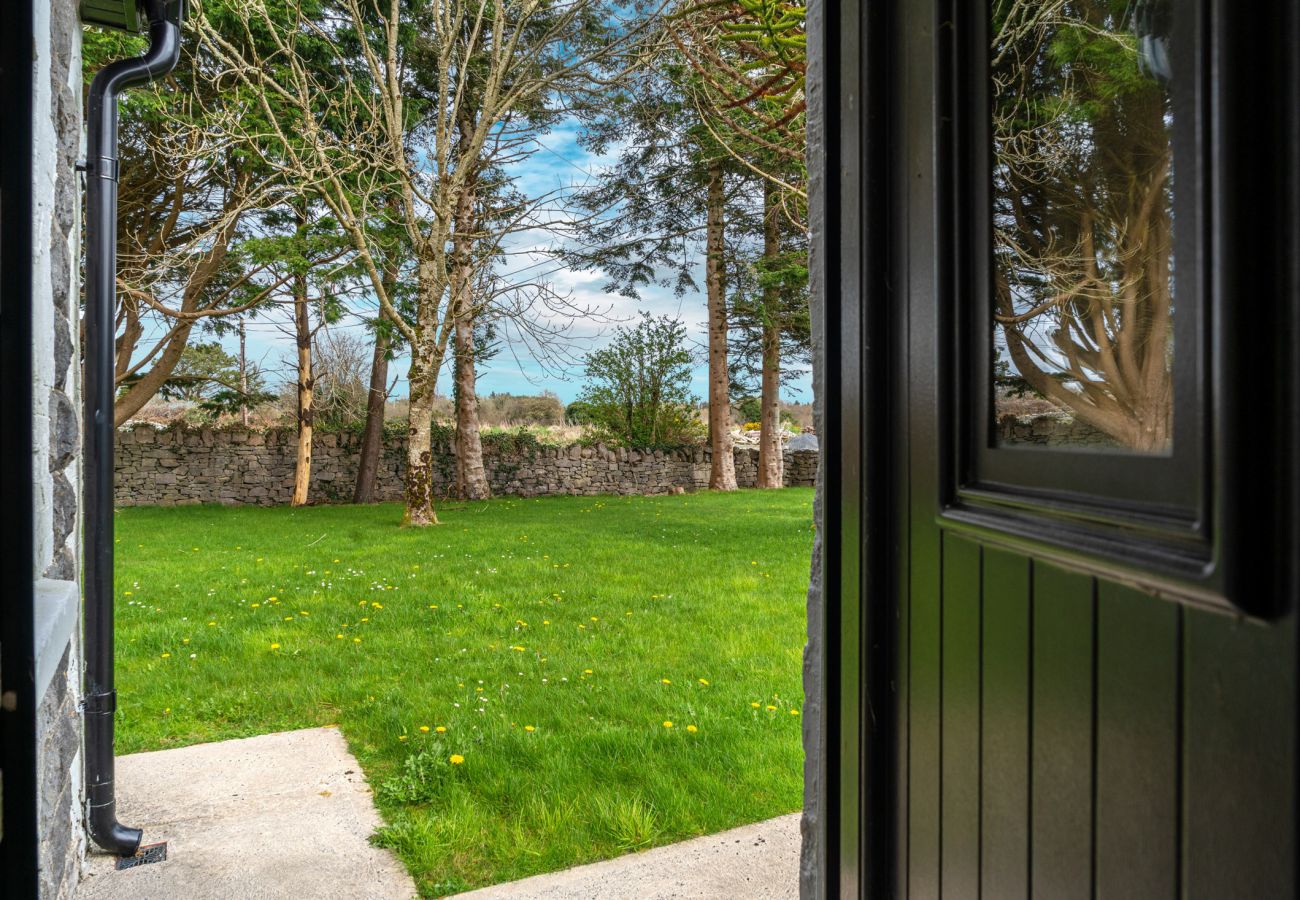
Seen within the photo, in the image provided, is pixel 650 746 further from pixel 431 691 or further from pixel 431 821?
pixel 431 691

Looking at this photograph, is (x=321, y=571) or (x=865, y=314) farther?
(x=321, y=571)

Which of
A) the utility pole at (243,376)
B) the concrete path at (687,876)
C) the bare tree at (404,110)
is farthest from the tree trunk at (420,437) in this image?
the concrete path at (687,876)

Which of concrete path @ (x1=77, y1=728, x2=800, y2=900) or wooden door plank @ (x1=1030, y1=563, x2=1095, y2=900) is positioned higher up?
wooden door plank @ (x1=1030, y1=563, x2=1095, y2=900)

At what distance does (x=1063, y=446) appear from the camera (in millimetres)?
727

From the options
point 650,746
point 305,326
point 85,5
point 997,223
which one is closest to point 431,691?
point 650,746

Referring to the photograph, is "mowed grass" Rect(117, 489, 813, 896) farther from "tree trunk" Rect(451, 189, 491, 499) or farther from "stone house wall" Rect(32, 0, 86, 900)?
"tree trunk" Rect(451, 189, 491, 499)

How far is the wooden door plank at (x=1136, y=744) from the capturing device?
57 centimetres

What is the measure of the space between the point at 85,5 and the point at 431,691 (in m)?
2.74

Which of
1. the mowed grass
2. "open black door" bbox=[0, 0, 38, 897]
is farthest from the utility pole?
"open black door" bbox=[0, 0, 38, 897]

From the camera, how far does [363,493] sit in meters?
11.8

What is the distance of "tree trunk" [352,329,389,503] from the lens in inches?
457

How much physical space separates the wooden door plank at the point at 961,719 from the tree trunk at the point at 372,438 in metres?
11.4

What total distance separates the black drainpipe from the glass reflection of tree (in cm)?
218

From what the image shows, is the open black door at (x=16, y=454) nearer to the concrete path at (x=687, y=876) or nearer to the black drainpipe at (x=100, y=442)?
the concrete path at (x=687, y=876)
